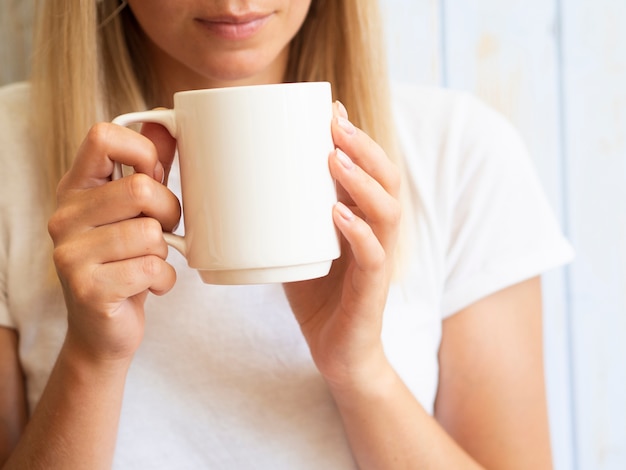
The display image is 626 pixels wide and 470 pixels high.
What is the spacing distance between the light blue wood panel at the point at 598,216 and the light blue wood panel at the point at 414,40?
0.19 metres

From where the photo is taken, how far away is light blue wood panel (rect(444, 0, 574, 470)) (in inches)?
47.4

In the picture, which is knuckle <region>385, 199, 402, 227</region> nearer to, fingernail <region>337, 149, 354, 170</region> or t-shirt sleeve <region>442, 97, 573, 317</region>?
fingernail <region>337, 149, 354, 170</region>

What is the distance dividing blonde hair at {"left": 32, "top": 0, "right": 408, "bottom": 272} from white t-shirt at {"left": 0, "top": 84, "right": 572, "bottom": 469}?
2.2 inches

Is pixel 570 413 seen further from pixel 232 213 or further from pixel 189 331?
pixel 232 213

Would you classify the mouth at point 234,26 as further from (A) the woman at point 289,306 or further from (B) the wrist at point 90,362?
(B) the wrist at point 90,362

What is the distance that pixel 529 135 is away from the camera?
1.23 meters

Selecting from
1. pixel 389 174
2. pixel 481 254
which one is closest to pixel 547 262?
pixel 481 254

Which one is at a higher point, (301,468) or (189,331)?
(189,331)

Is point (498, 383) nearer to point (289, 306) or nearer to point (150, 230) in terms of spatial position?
point (289, 306)

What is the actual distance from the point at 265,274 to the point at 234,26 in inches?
12.6

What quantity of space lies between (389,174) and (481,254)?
0.34 metres

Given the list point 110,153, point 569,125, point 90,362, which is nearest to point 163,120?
point 110,153

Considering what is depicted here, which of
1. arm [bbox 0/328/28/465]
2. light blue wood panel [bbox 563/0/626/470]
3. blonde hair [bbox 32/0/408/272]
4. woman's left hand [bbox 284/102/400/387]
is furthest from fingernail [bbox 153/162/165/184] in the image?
light blue wood panel [bbox 563/0/626/470]

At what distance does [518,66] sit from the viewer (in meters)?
1.22
